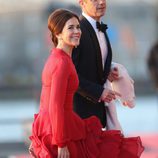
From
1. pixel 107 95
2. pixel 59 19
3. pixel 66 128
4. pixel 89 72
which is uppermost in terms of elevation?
pixel 59 19

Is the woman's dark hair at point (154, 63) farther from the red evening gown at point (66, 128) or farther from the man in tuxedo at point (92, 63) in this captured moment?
the red evening gown at point (66, 128)

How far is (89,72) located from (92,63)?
6 cm

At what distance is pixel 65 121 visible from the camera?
170 inches

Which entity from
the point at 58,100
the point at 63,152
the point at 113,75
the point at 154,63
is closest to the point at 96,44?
the point at 113,75

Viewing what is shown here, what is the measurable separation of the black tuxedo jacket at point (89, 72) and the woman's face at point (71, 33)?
0.23 metres

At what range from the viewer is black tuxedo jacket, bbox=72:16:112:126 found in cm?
462

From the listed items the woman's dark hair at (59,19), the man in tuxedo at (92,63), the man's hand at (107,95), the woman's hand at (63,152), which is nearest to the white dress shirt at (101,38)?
the man in tuxedo at (92,63)

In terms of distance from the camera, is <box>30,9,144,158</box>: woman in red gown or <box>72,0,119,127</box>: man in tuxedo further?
<box>72,0,119,127</box>: man in tuxedo

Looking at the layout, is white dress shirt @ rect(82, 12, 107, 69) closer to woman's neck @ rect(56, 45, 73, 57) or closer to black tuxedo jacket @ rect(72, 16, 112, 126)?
black tuxedo jacket @ rect(72, 16, 112, 126)

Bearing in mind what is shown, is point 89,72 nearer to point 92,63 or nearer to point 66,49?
point 92,63

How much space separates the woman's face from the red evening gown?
0.08 meters

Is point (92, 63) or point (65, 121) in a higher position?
point (92, 63)

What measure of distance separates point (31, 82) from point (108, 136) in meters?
16.9

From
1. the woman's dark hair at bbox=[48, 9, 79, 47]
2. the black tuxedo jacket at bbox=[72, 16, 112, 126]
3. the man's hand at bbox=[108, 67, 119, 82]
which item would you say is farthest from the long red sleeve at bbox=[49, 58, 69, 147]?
the man's hand at bbox=[108, 67, 119, 82]
